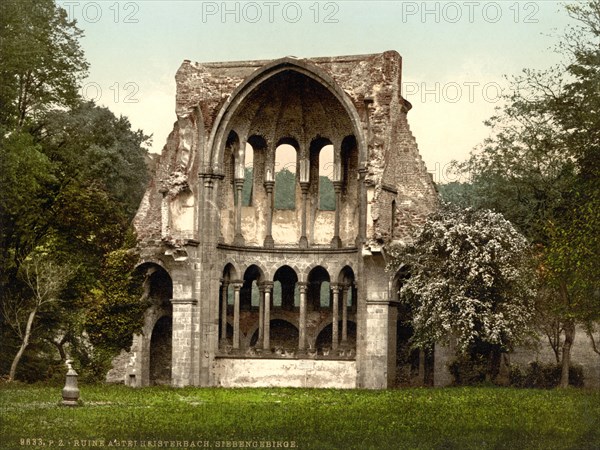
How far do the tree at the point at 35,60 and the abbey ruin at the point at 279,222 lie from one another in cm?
383

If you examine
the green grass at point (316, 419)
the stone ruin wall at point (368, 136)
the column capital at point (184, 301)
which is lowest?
the green grass at point (316, 419)

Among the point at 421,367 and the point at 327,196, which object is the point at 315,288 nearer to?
the point at 421,367

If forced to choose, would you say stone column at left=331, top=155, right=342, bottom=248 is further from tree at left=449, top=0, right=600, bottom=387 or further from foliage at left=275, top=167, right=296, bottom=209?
foliage at left=275, top=167, right=296, bottom=209

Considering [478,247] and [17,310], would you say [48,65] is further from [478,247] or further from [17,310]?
[478,247]

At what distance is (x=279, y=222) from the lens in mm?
46438

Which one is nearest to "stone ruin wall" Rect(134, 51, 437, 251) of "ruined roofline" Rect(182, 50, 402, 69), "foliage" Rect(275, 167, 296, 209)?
"ruined roofline" Rect(182, 50, 402, 69)

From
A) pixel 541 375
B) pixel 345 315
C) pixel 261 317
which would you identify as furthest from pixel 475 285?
pixel 261 317

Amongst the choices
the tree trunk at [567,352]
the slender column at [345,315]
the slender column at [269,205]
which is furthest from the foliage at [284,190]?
the tree trunk at [567,352]

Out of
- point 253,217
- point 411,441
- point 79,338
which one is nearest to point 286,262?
point 253,217

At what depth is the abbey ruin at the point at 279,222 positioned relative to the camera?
135ft

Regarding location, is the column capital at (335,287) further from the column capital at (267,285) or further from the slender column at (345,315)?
the column capital at (267,285)

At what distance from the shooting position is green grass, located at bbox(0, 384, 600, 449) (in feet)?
72.0

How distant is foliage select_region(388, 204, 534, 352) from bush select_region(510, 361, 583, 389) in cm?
352

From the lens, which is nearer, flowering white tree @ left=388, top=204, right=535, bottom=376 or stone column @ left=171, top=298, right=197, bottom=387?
flowering white tree @ left=388, top=204, right=535, bottom=376
